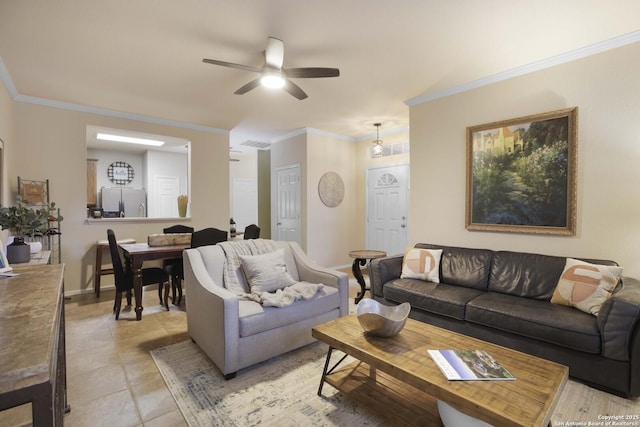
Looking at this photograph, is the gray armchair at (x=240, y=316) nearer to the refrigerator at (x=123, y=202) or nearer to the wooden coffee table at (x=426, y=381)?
the wooden coffee table at (x=426, y=381)

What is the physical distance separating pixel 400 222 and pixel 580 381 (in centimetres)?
343

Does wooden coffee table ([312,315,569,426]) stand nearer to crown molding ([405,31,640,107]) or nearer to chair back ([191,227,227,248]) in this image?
chair back ([191,227,227,248])

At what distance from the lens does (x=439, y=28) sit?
2344 millimetres

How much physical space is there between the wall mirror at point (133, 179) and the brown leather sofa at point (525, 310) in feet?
18.7

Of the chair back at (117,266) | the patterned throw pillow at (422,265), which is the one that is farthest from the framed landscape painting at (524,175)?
the chair back at (117,266)

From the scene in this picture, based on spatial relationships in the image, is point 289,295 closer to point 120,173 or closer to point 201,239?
point 201,239

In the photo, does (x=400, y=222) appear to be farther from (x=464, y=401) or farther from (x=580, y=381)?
(x=464, y=401)

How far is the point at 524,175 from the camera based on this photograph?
119 inches

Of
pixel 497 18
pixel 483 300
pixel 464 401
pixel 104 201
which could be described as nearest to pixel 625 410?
pixel 483 300

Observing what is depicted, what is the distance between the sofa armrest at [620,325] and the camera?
1.83 metres

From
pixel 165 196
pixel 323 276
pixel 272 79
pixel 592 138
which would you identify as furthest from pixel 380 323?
pixel 165 196

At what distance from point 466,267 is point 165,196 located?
6755mm

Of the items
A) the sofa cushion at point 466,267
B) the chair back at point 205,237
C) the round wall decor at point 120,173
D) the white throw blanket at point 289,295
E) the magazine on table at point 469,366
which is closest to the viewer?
the magazine on table at point 469,366

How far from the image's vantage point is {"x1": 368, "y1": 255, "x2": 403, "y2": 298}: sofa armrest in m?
3.18
